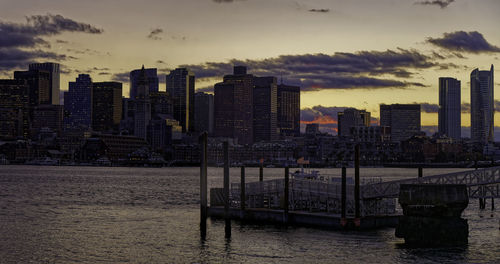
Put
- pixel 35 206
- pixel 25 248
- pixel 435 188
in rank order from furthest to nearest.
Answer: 1. pixel 35 206
2. pixel 25 248
3. pixel 435 188

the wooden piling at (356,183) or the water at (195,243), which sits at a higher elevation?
the wooden piling at (356,183)

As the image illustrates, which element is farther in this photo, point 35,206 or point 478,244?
point 35,206

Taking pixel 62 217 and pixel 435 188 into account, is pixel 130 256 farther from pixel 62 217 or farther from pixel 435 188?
pixel 62 217

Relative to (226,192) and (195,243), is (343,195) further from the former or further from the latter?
(195,243)

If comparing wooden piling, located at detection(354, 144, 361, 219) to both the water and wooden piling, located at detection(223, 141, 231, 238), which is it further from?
wooden piling, located at detection(223, 141, 231, 238)

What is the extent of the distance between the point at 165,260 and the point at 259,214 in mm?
12663

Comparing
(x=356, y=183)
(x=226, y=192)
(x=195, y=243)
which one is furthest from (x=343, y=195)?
(x=195, y=243)

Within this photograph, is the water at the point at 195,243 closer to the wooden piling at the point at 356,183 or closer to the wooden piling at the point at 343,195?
the wooden piling at the point at 343,195

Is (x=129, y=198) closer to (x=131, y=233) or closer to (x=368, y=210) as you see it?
(x=131, y=233)

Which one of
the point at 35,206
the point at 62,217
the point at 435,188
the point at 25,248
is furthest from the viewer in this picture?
the point at 35,206

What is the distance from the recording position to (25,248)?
46.0m

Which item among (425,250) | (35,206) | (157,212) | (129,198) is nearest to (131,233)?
(157,212)

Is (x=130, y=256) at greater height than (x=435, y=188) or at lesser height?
lesser

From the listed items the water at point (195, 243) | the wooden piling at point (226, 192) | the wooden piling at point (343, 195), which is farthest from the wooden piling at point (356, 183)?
the wooden piling at point (226, 192)
